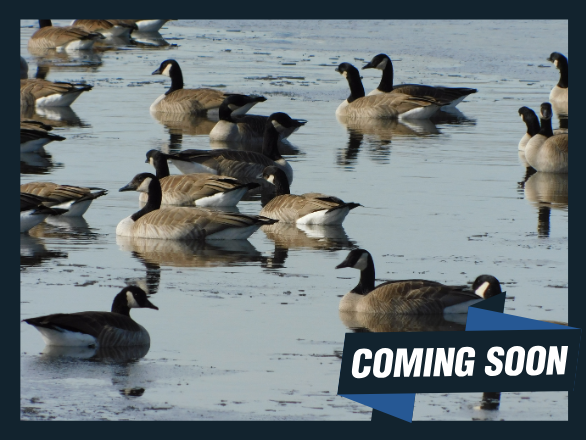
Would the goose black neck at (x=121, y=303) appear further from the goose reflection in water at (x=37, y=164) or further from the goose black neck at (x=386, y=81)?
the goose black neck at (x=386, y=81)

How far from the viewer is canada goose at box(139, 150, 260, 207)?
18188mm

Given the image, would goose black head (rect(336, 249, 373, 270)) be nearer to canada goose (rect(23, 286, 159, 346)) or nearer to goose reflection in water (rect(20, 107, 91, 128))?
canada goose (rect(23, 286, 159, 346))

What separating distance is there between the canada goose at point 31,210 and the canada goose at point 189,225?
104 cm

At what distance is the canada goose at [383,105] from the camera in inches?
1163

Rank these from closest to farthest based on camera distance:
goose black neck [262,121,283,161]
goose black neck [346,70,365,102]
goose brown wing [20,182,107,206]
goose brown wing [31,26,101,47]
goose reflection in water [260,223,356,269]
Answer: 1. goose reflection in water [260,223,356,269]
2. goose brown wing [20,182,107,206]
3. goose black neck [262,121,283,161]
4. goose black neck [346,70,365,102]
5. goose brown wing [31,26,101,47]

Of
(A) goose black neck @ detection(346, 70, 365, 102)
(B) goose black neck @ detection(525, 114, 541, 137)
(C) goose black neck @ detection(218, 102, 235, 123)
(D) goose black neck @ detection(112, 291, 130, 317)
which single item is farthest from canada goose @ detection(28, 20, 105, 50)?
(D) goose black neck @ detection(112, 291, 130, 317)

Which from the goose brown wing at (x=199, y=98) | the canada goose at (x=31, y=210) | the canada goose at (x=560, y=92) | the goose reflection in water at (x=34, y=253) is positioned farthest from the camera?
the canada goose at (x=560, y=92)

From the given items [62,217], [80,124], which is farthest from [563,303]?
[80,124]

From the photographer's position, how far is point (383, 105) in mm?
29969

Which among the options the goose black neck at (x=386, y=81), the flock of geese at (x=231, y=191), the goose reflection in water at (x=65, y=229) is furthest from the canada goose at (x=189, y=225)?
the goose black neck at (x=386, y=81)

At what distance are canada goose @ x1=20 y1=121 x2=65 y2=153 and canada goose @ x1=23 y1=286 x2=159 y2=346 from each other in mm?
12063

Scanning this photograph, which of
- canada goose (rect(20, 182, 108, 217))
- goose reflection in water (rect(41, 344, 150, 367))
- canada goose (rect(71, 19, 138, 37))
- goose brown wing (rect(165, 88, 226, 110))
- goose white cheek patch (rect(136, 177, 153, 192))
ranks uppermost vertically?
canada goose (rect(71, 19, 138, 37))

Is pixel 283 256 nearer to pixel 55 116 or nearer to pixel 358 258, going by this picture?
pixel 358 258

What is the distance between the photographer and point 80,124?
2725 cm
